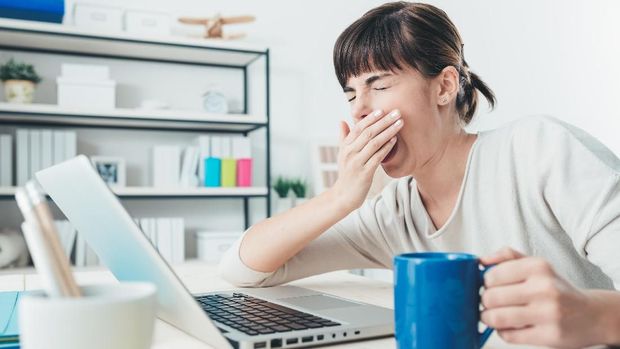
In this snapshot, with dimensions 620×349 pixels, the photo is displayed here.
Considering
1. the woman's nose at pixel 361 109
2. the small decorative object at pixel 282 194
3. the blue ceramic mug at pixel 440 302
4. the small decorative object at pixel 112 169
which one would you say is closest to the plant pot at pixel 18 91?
the small decorative object at pixel 112 169

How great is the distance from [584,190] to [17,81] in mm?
2424

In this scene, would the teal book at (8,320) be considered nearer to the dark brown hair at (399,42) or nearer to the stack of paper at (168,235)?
the dark brown hair at (399,42)

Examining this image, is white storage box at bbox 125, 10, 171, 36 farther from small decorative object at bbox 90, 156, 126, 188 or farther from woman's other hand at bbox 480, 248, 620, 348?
woman's other hand at bbox 480, 248, 620, 348

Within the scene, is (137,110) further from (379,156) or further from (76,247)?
(379,156)

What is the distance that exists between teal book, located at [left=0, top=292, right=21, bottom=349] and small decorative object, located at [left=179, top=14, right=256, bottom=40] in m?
2.18

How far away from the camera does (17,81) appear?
2.55 m

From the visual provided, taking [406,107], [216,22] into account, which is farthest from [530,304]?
[216,22]

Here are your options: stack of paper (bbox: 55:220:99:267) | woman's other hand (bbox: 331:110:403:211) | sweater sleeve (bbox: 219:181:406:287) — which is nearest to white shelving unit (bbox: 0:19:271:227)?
stack of paper (bbox: 55:220:99:267)

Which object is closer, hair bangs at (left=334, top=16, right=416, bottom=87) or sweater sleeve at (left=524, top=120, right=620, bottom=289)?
sweater sleeve at (left=524, top=120, right=620, bottom=289)

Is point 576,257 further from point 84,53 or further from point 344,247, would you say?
point 84,53

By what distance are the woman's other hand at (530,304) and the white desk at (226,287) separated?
0.27ft

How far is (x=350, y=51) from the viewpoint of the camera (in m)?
1.08

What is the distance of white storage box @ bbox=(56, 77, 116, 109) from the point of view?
261 centimetres

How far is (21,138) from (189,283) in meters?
1.84
